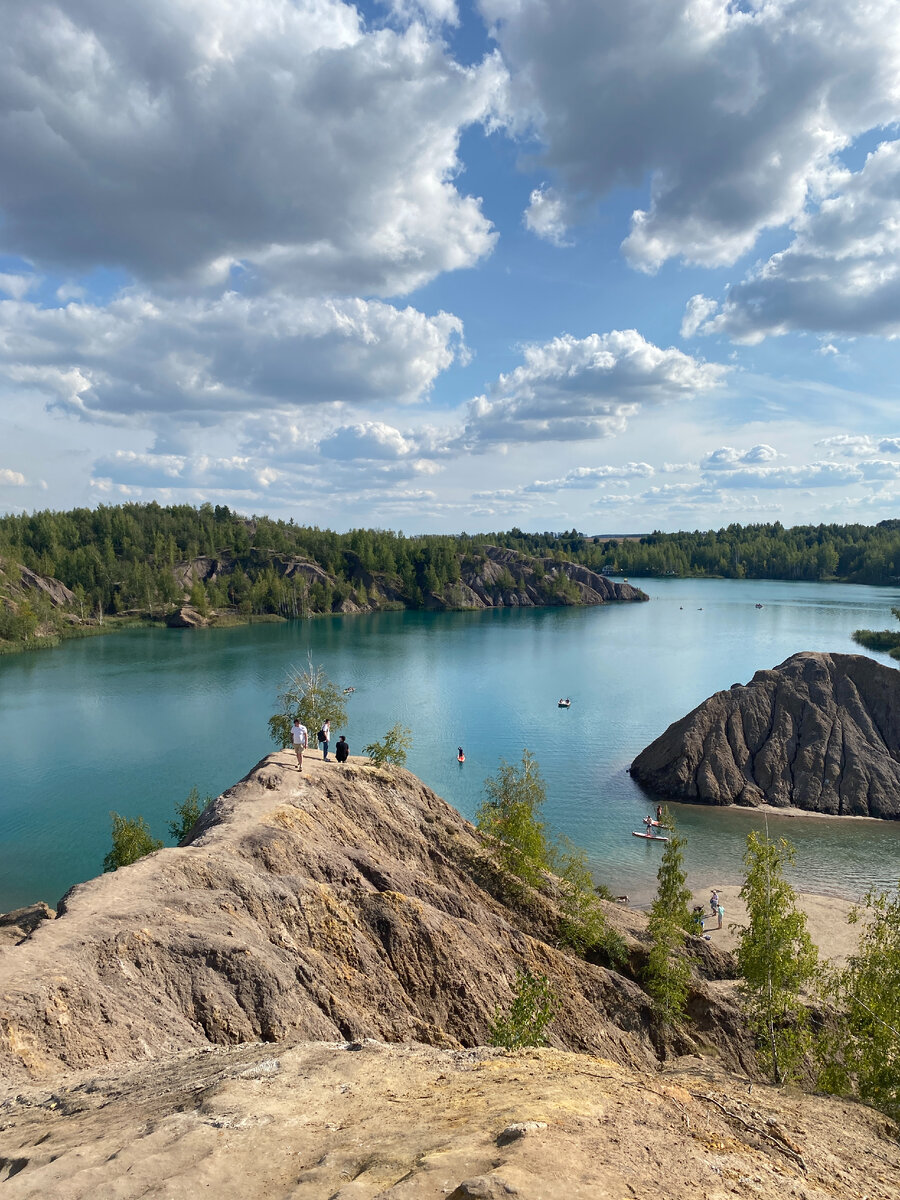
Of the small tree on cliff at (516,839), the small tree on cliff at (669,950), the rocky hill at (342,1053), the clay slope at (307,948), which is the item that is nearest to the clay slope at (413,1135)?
the rocky hill at (342,1053)

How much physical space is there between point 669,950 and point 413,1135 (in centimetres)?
2120

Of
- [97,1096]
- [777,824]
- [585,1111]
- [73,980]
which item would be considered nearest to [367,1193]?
[585,1111]

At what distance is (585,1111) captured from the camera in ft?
35.2

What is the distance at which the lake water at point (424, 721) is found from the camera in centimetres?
4834

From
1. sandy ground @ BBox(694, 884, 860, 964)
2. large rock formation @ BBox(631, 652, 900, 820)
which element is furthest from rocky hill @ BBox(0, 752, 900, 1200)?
large rock formation @ BBox(631, 652, 900, 820)

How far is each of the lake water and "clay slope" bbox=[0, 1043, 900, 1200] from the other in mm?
31911

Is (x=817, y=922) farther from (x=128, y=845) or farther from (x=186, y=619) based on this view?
(x=186, y=619)

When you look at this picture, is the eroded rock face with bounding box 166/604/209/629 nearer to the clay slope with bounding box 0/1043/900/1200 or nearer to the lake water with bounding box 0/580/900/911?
the lake water with bounding box 0/580/900/911

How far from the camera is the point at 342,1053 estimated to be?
45.1ft

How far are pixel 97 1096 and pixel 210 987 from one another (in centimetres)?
549

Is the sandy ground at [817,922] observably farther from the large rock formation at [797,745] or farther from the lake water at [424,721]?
the large rock formation at [797,745]

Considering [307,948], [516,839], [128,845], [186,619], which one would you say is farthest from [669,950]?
[186,619]

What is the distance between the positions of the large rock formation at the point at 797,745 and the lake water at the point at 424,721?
217cm

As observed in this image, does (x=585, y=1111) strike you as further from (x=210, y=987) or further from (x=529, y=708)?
(x=529, y=708)
